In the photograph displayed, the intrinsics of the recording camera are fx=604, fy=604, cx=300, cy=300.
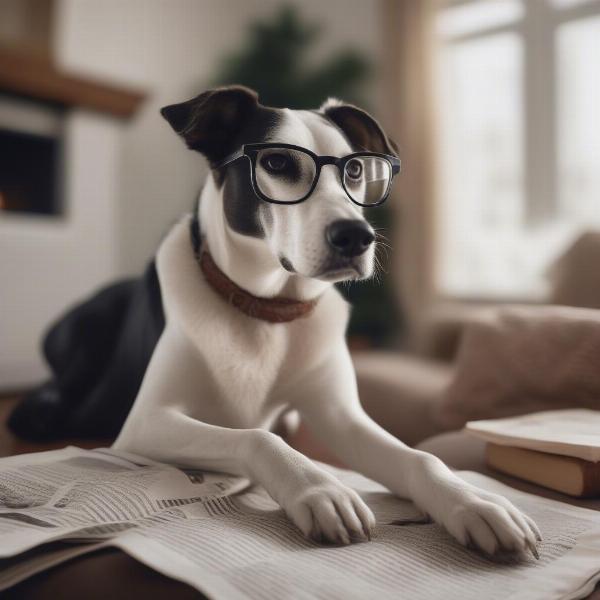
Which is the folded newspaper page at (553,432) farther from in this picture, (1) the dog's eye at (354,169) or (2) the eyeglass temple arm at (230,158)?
(2) the eyeglass temple arm at (230,158)

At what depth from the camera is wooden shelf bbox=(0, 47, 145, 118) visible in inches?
119

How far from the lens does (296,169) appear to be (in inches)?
28.9

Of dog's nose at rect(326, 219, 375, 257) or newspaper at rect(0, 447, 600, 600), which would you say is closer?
newspaper at rect(0, 447, 600, 600)

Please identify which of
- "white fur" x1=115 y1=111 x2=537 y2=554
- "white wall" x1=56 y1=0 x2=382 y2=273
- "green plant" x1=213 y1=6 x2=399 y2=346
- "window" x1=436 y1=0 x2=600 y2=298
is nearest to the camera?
"white fur" x1=115 y1=111 x2=537 y2=554

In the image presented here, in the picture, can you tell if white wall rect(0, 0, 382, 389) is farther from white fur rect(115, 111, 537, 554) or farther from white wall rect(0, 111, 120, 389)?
white fur rect(115, 111, 537, 554)

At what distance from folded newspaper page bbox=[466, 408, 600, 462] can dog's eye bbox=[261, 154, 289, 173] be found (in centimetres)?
45

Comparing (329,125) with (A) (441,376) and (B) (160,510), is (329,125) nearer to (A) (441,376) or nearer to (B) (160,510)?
(B) (160,510)

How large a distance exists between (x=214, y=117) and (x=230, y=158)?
0.06 metres

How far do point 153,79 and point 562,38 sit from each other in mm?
2501

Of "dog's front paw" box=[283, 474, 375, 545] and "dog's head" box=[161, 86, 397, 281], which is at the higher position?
"dog's head" box=[161, 86, 397, 281]

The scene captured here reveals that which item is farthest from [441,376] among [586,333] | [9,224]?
[9,224]

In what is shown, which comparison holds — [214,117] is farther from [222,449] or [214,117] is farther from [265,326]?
[222,449]

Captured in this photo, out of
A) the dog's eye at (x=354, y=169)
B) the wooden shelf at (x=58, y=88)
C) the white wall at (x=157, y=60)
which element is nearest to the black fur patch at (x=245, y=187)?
the dog's eye at (x=354, y=169)

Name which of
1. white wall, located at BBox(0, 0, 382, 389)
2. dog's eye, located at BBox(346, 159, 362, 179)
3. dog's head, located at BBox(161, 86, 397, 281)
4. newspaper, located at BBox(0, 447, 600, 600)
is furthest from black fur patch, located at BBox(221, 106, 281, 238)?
white wall, located at BBox(0, 0, 382, 389)
